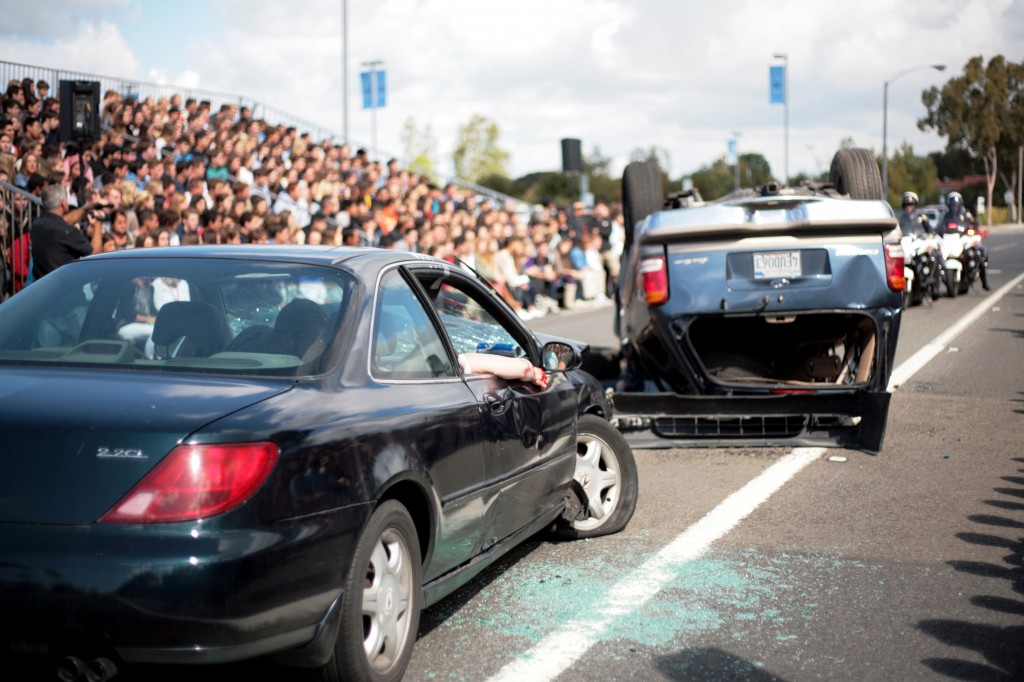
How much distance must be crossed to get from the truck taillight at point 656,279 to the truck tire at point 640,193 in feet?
7.01

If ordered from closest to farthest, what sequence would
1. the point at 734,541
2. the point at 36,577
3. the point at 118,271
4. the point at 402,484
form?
the point at 36,577, the point at 402,484, the point at 118,271, the point at 734,541

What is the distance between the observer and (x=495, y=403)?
493cm

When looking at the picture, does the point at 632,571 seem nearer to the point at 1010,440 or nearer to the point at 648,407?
the point at 648,407

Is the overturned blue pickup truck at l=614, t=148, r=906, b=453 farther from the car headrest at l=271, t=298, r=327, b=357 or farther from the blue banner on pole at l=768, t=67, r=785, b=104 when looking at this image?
the blue banner on pole at l=768, t=67, r=785, b=104

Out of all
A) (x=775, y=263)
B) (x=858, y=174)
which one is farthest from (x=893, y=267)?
(x=858, y=174)

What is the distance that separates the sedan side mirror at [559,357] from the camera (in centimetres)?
534

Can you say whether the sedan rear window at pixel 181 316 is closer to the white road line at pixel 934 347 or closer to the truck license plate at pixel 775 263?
the truck license plate at pixel 775 263

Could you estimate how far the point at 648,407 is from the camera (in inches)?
338

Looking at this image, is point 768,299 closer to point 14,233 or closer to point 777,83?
point 14,233

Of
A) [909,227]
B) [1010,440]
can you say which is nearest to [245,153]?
[909,227]

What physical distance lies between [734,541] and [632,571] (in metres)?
0.73

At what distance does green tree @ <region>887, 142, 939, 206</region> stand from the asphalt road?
93.6 metres

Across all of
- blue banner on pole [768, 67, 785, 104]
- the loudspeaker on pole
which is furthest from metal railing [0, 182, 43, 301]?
blue banner on pole [768, 67, 785, 104]

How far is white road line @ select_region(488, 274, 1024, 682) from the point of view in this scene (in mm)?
4352
